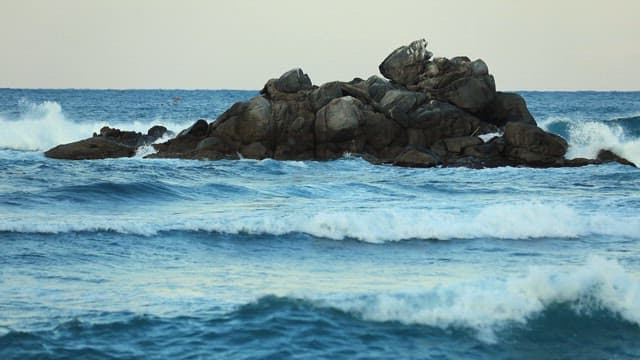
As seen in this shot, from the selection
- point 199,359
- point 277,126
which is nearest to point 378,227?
point 199,359

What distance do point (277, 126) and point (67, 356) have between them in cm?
2671

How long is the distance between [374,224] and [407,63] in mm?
21922

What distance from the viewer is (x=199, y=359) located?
950 centimetres

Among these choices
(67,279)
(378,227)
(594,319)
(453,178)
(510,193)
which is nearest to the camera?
(594,319)

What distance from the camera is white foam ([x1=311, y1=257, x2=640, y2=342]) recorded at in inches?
438

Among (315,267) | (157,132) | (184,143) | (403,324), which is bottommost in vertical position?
(315,267)

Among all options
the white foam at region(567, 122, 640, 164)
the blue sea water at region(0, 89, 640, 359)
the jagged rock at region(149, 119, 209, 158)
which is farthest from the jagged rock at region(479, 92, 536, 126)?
the jagged rock at region(149, 119, 209, 158)

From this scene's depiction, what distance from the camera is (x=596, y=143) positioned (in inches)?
1619

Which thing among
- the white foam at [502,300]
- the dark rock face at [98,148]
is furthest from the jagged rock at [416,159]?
the white foam at [502,300]

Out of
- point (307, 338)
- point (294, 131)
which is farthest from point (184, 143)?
point (307, 338)

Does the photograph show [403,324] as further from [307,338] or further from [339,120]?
[339,120]

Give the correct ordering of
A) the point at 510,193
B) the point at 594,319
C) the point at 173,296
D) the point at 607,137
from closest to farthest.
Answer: the point at 594,319, the point at 173,296, the point at 510,193, the point at 607,137

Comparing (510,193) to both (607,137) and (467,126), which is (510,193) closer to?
(467,126)

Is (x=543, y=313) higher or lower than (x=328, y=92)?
lower
